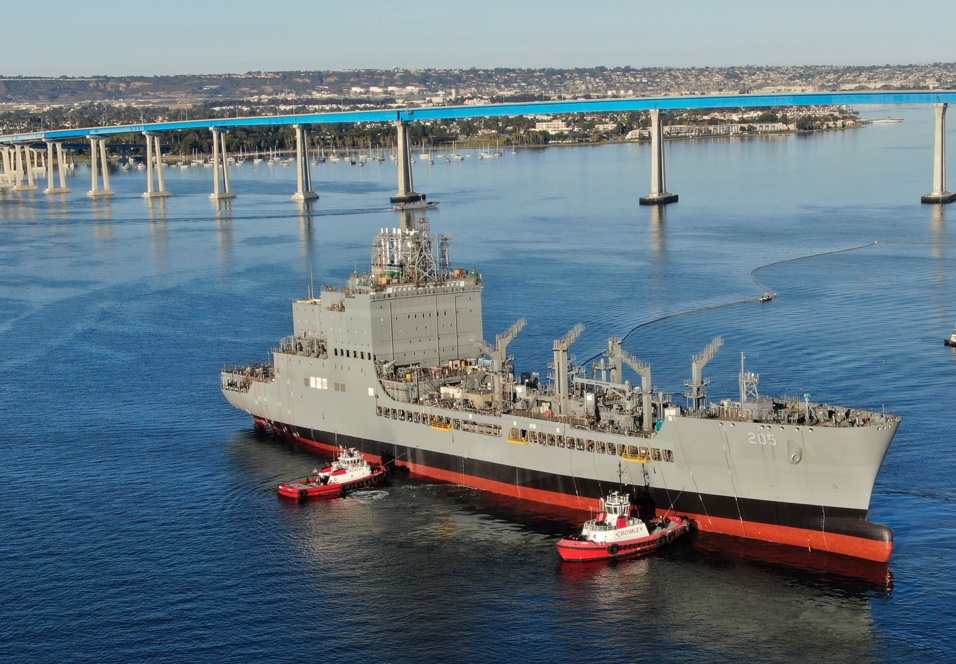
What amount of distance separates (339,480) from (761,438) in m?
11.9

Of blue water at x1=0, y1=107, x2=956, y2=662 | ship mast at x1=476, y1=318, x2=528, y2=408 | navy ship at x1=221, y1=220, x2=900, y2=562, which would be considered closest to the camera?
blue water at x1=0, y1=107, x2=956, y2=662

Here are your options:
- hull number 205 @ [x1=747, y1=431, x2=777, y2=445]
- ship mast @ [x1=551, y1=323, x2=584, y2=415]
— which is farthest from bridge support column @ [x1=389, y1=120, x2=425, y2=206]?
hull number 205 @ [x1=747, y1=431, x2=777, y2=445]

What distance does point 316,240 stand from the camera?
3536 inches

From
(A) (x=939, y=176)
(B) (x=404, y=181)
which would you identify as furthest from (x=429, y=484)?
(B) (x=404, y=181)

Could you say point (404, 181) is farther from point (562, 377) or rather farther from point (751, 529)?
point (751, 529)

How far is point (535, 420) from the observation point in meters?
31.5

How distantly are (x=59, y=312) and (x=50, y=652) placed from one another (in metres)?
40.3

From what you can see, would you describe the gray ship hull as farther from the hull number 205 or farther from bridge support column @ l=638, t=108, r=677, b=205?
bridge support column @ l=638, t=108, r=677, b=205

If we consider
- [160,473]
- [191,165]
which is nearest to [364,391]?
[160,473]

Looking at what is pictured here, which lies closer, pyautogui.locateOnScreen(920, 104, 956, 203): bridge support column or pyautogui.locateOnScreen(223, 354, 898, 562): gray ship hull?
pyautogui.locateOnScreen(223, 354, 898, 562): gray ship hull

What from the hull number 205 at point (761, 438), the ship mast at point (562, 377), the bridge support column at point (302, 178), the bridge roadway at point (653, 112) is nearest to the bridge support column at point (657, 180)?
the bridge roadway at point (653, 112)

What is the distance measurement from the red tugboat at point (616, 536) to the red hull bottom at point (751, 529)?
0.81m

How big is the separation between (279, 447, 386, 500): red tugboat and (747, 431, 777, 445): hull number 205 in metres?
11.2

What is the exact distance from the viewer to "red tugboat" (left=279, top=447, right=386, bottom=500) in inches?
1320
